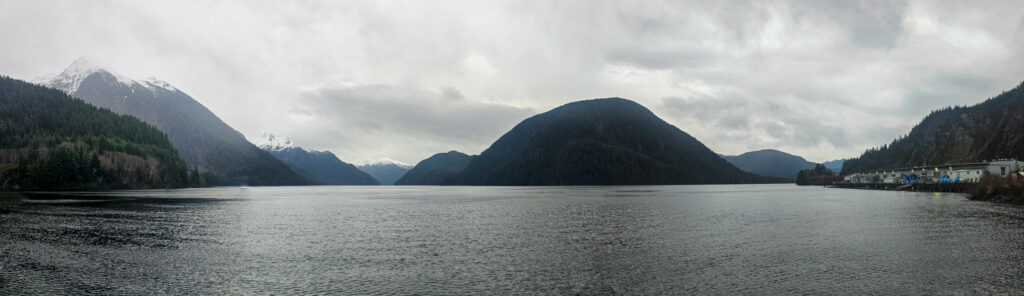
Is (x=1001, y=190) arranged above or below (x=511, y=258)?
above

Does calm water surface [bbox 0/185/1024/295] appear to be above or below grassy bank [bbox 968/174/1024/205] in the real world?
below

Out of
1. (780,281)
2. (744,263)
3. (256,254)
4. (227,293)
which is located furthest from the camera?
(256,254)

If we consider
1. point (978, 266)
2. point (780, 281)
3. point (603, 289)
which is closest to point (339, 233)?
point (603, 289)

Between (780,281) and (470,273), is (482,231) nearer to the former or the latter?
(470,273)

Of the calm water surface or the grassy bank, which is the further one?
the grassy bank

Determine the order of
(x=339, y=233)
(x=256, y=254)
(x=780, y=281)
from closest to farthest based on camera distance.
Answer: (x=780, y=281) → (x=256, y=254) → (x=339, y=233)

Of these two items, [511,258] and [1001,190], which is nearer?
[511,258]

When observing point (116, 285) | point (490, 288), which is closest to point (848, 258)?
point (490, 288)

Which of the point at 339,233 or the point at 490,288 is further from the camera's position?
the point at 339,233

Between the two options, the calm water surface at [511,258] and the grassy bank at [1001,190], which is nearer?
the calm water surface at [511,258]

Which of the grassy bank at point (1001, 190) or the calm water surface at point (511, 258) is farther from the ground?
the grassy bank at point (1001, 190)

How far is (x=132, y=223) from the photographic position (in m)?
67.8

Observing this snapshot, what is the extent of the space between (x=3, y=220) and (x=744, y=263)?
8471 cm

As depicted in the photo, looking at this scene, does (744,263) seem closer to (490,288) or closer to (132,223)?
(490,288)
